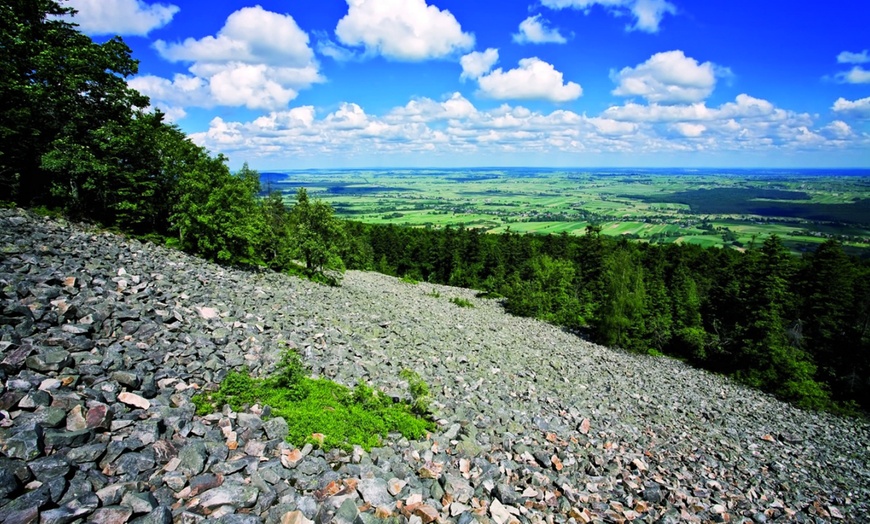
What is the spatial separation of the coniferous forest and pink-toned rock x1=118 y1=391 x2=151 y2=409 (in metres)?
20.4

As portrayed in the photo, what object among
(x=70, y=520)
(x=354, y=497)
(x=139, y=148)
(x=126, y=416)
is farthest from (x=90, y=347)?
(x=139, y=148)

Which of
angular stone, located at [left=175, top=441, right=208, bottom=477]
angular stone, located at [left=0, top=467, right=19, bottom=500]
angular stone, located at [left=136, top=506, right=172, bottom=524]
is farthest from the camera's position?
angular stone, located at [left=175, top=441, right=208, bottom=477]

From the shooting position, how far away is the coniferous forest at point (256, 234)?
2388 cm

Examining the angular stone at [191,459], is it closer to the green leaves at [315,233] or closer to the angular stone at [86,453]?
the angular stone at [86,453]

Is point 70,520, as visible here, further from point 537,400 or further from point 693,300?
point 693,300

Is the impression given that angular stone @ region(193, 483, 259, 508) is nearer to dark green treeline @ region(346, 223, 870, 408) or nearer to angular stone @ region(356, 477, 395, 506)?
angular stone @ region(356, 477, 395, 506)

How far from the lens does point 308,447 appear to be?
9367 millimetres

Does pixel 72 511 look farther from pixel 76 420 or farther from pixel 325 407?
pixel 325 407

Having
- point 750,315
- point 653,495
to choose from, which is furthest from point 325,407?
point 750,315

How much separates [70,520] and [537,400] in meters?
15.7

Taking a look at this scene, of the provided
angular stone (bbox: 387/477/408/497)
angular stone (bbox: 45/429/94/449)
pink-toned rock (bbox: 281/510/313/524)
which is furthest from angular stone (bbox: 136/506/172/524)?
angular stone (bbox: 387/477/408/497)

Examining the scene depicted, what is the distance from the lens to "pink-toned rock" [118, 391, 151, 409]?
9125mm

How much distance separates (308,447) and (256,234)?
2459cm

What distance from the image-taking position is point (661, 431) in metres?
18.2
